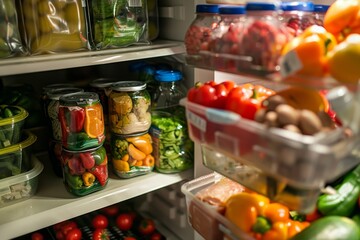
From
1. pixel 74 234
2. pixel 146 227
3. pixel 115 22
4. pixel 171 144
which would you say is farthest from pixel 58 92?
pixel 146 227

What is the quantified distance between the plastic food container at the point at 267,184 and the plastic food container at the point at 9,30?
0.55m

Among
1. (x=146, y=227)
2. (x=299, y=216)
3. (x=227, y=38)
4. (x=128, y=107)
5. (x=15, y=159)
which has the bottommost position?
(x=146, y=227)

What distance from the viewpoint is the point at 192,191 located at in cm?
103

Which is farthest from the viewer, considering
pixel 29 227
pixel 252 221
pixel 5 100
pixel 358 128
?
pixel 5 100

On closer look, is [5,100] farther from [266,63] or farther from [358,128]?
[358,128]

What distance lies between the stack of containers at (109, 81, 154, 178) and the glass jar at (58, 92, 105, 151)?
82 mm

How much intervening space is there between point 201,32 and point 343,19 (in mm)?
299

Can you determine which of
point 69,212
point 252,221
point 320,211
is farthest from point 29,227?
point 320,211

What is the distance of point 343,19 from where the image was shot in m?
0.82

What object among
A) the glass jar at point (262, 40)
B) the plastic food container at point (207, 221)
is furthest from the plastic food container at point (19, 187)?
the glass jar at point (262, 40)

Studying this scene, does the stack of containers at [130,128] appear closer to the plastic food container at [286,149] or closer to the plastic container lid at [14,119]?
the plastic container lid at [14,119]

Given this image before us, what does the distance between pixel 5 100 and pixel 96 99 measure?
0.35 m

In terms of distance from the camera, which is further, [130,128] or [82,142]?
[130,128]

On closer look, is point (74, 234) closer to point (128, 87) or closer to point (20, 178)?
point (20, 178)
